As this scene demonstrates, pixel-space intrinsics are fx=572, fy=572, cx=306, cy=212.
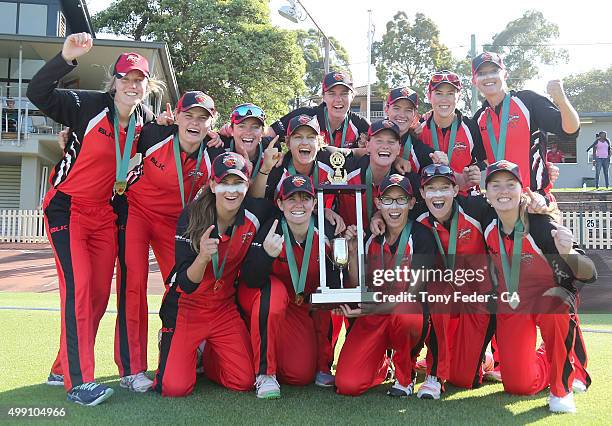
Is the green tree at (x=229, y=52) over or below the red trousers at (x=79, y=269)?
over

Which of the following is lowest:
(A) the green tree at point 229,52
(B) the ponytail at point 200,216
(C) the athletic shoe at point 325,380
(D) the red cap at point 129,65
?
(C) the athletic shoe at point 325,380

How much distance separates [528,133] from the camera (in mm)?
5520

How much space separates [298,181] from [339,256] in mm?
740

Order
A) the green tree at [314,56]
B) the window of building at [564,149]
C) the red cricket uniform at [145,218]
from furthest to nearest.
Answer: the green tree at [314,56] → the window of building at [564,149] → the red cricket uniform at [145,218]

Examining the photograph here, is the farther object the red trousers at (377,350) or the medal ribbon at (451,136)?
the medal ribbon at (451,136)

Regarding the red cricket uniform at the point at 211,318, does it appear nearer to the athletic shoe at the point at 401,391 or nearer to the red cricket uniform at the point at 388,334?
the red cricket uniform at the point at 388,334

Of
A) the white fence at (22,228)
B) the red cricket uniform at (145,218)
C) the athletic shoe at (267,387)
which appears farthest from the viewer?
the white fence at (22,228)

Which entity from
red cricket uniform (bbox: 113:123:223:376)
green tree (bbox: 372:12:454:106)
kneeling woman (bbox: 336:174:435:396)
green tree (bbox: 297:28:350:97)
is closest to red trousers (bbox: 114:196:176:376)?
red cricket uniform (bbox: 113:123:223:376)

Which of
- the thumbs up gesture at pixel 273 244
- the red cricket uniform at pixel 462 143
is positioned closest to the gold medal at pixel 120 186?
the thumbs up gesture at pixel 273 244

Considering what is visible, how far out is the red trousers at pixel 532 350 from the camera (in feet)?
14.5

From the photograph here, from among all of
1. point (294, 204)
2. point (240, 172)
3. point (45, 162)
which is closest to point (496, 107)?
point (294, 204)

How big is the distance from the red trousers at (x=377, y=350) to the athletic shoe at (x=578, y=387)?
131 cm

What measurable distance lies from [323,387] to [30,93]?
3.43 m

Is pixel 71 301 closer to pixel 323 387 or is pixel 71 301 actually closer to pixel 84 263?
pixel 84 263
